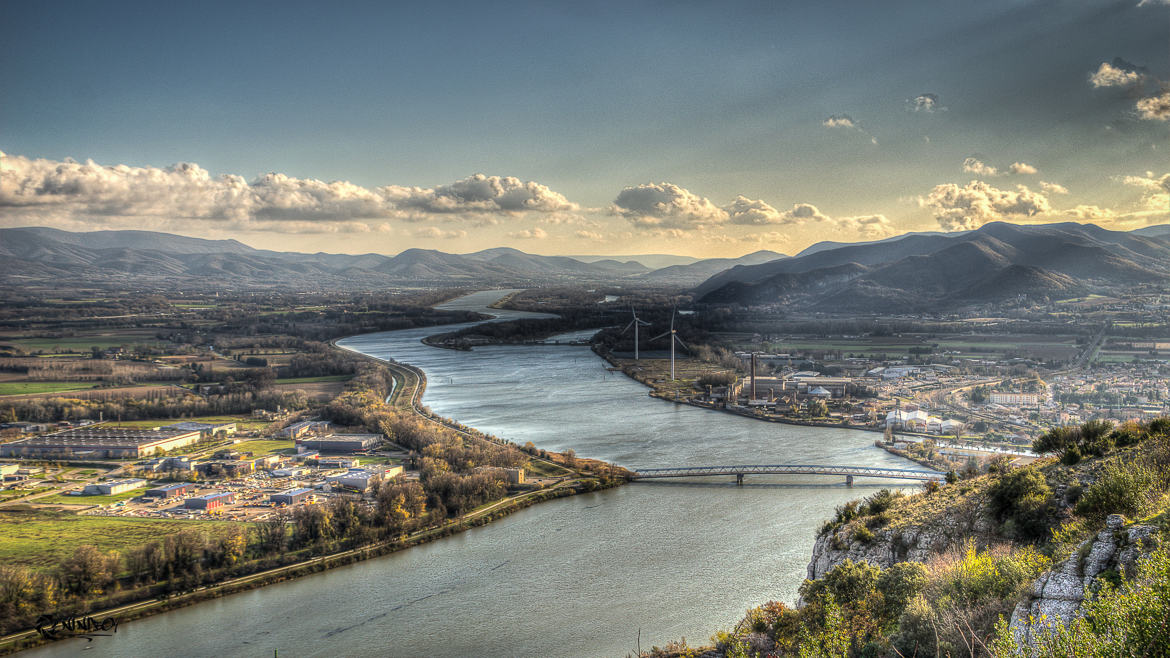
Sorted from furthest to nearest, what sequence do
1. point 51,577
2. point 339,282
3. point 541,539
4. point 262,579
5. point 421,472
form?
point 339,282 < point 421,472 < point 541,539 < point 262,579 < point 51,577

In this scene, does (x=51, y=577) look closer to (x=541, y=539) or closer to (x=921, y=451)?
(x=541, y=539)

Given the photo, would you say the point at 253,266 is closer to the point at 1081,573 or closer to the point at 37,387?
the point at 37,387

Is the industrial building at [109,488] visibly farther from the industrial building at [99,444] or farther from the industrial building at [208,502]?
the industrial building at [99,444]

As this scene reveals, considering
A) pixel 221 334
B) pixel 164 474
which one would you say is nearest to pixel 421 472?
pixel 164 474

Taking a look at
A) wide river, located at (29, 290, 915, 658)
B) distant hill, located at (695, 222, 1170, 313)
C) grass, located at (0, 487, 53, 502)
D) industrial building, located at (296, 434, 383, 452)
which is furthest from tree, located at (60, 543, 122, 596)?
distant hill, located at (695, 222, 1170, 313)

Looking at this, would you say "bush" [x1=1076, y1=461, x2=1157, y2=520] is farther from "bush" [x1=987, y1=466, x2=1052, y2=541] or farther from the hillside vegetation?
"bush" [x1=987, y1=466, x2=1052, y2=541]

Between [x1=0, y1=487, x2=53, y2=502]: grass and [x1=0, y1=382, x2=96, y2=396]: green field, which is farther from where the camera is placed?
[x1=0, y1=382, x2=96, y2=396]: green field

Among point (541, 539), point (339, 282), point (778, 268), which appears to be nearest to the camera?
point (541, 539)
